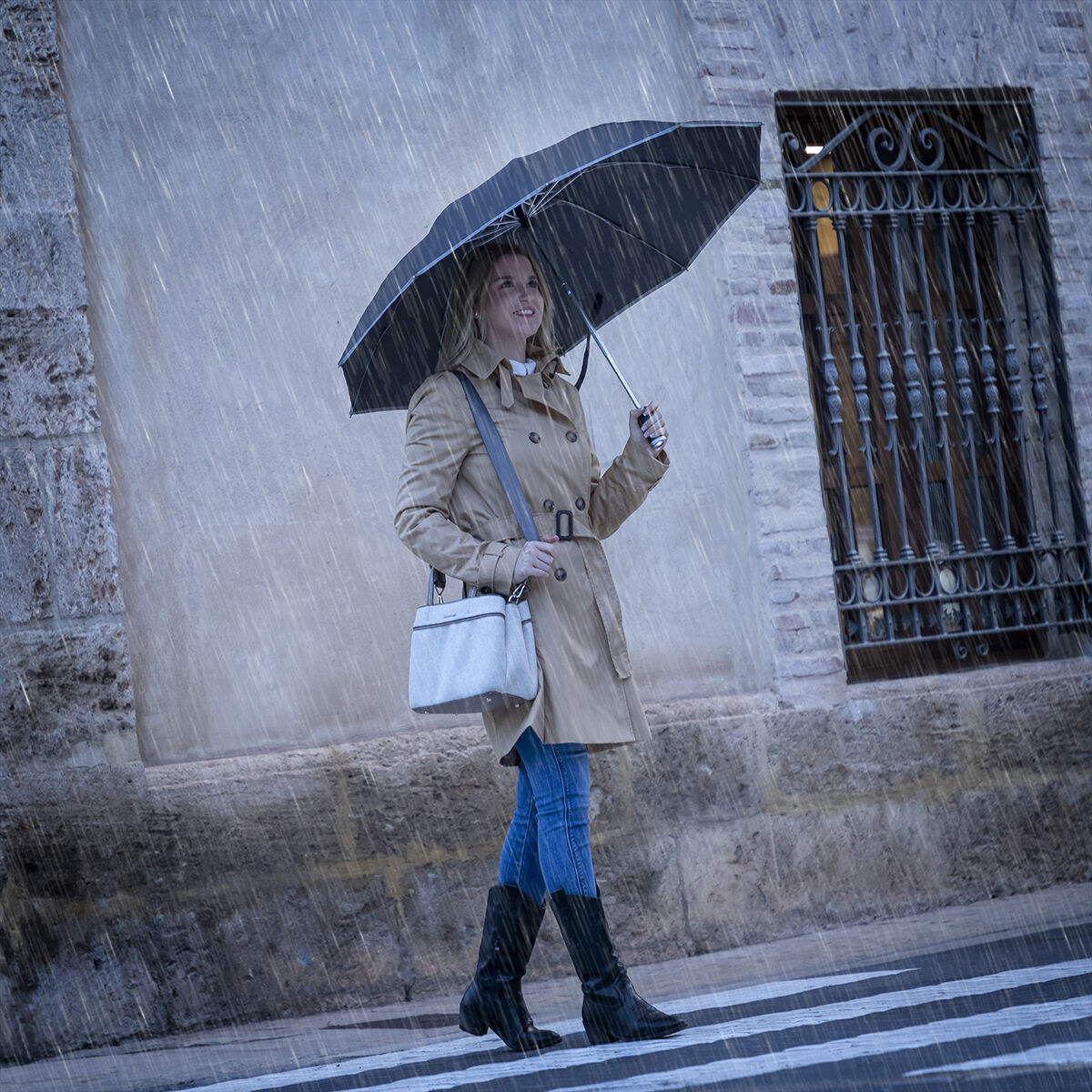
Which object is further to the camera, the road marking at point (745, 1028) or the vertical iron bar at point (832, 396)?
the vertical iron bar at point (832, 396)

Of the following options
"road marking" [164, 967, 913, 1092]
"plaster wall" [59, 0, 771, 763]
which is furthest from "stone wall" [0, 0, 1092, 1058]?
"road marking" [164, 967, 913, 1092]

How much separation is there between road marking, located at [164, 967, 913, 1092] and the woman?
285mm

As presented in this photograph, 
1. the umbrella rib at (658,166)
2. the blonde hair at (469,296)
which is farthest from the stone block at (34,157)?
the umbrella rib at (658,166)

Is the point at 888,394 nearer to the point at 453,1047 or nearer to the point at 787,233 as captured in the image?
the point at 787,233

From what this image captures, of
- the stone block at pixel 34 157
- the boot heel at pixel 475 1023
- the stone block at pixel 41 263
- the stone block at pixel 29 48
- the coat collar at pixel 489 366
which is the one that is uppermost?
the stone block at pixel 29 48

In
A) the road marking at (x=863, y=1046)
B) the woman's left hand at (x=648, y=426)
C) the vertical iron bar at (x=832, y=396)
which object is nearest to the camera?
the road marking at (x=863, y=1046)

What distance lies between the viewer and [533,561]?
3.78 metres

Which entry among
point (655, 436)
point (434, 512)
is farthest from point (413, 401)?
point (655, 436)

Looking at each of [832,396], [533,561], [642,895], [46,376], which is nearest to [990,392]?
[832,396]

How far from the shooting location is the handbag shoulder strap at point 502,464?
393 cm

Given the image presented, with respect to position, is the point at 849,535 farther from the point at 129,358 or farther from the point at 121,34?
the point at 121,34

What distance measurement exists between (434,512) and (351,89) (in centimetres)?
242

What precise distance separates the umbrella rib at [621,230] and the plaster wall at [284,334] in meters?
1.43

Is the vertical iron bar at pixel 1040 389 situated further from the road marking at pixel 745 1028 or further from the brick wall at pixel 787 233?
the road marking at pixel 745 1028
